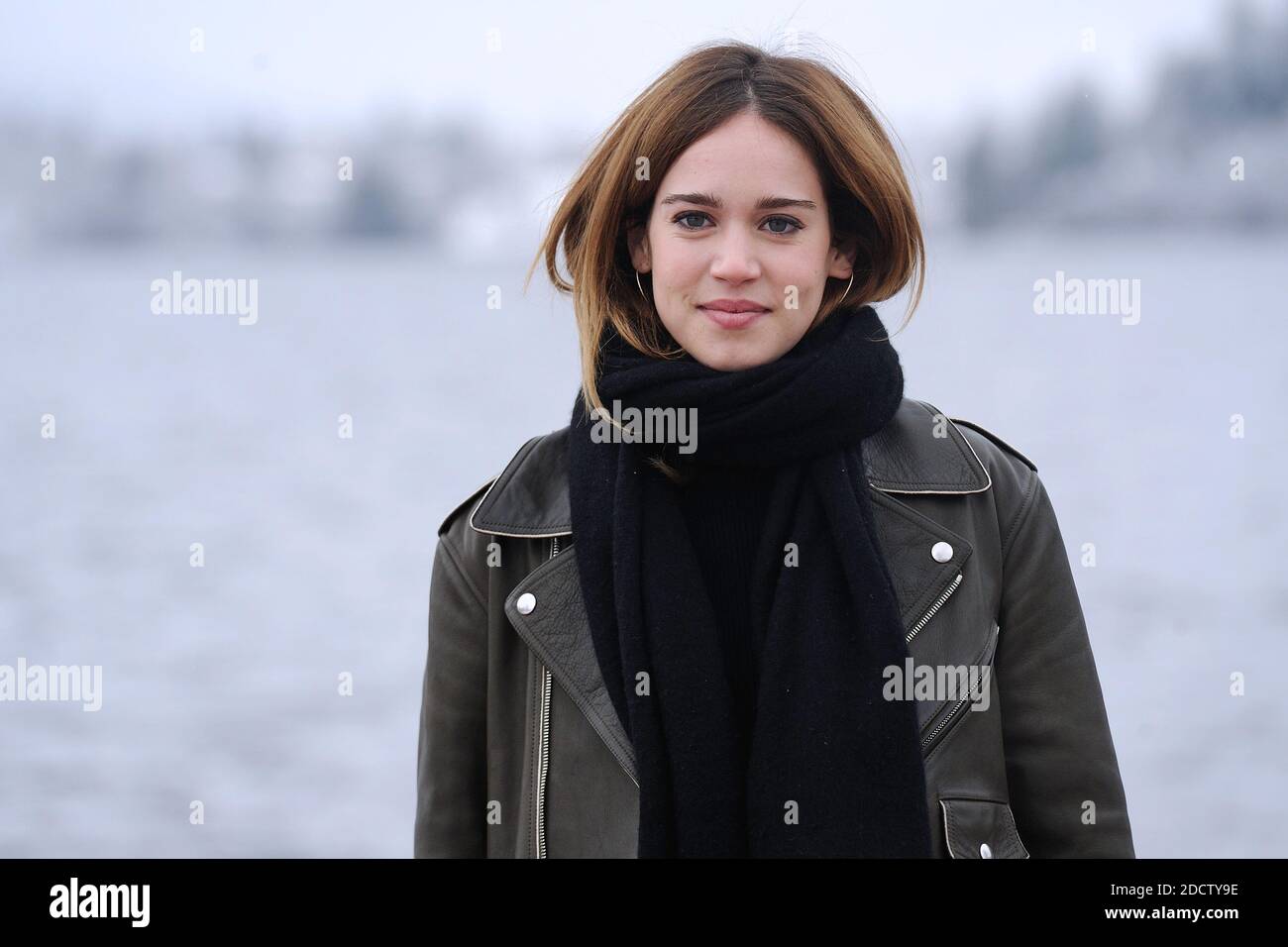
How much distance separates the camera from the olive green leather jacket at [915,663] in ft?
8.44

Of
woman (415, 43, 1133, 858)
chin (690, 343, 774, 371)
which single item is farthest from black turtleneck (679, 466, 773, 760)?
chin (690, 343, 774, 371)

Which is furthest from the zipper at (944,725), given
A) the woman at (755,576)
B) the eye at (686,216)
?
the eye at (686,216)

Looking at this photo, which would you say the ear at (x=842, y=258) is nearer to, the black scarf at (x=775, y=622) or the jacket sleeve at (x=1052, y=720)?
the black scarf at (x=775, y=622)

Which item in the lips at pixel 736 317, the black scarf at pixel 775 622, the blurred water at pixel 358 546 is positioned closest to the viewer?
the black scarf at pixel 775 622

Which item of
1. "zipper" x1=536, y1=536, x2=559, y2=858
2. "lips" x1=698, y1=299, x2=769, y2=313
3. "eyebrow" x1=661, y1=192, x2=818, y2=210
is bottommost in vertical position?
"zipper" x1=536, y1=536, x2=559, y2=858

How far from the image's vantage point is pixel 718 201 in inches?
101

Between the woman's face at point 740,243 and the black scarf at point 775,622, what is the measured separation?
0.20 feet

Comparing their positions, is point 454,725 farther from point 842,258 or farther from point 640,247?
point 842,258

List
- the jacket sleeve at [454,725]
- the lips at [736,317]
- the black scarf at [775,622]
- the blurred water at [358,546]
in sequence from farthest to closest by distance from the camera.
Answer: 1. the blurred water at [358,546]
2. the jacket sleeve at [454,725]
3. the lips at [736,317]
4. the black scarf at [775,622]

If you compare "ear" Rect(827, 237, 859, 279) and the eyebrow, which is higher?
the eyebrow

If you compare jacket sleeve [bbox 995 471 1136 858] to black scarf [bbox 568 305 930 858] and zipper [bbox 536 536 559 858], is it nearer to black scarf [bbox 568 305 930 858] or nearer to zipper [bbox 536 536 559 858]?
black scarf [bbox 568 305 930 858]

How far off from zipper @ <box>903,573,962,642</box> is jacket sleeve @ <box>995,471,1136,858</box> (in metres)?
0.12

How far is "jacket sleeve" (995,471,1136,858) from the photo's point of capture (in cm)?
264
